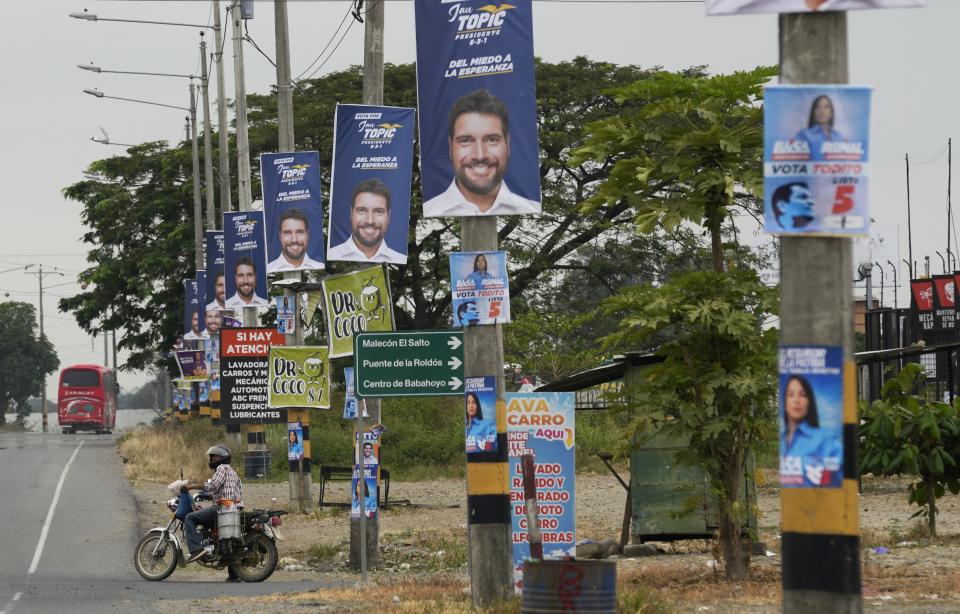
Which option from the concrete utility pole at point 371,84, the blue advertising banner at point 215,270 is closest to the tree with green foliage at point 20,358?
the blue advertising banner at point 215,270

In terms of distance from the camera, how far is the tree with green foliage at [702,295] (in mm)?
14516

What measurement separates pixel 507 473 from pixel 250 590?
6.30 meters

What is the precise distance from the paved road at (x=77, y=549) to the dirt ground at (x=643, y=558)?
936 mm

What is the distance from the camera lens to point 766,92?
7.48m

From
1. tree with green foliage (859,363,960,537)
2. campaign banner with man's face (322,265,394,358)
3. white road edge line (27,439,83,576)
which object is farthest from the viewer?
white road edge line (27,439,83,576)

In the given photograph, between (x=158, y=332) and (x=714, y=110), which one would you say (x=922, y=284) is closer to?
(x=714, y=110)

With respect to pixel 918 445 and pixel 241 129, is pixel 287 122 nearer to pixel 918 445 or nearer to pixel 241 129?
pixel 241 129

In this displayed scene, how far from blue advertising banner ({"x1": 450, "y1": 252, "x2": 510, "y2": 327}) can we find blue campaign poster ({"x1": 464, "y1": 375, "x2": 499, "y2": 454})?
0.52 m

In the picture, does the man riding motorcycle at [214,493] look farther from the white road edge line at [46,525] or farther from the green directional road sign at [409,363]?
the green directional road sign at [409,363]

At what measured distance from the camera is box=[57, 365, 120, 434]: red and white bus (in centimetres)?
8100

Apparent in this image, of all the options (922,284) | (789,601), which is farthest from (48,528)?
(922,284)

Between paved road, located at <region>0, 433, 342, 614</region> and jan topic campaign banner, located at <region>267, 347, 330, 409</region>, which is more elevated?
jan topic campaign banner, located at <region>267, 347, 330, 409</region>

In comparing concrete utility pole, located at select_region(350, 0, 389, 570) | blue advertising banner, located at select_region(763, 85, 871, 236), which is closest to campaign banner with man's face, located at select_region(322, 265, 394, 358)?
concrete utility pole, located at select_region(350, 0, 389, 570)

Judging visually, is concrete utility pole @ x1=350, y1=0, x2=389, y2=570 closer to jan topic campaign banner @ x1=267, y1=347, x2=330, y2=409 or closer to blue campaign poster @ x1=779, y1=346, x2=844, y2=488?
jan topic campaign banner @ x1=267, y1=347, x2=330, y2=409
